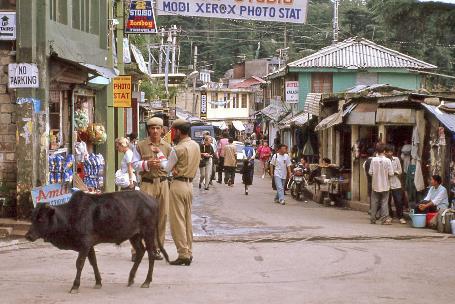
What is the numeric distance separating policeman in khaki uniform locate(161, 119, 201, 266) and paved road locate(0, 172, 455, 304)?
1.13ft

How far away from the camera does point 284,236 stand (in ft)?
52.5

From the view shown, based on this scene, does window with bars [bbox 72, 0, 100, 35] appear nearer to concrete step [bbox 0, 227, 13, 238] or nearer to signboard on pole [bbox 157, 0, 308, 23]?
signboard on pole [bbox 157, 0, 308, 23]

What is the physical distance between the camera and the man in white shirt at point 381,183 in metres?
18.7

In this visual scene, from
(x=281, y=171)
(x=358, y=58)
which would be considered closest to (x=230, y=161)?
(x=281, y=171)

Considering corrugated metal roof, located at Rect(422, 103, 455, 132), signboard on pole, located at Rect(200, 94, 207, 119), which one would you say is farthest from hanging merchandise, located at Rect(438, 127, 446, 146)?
signboard on pole, located at Rect(200, 94, 207, 119)

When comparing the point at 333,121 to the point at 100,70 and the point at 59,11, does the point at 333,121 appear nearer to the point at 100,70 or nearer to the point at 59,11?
the point at 100,70

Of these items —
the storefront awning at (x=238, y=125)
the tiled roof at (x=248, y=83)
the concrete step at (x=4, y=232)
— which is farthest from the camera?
the tiled roof at (x=248, y=83)

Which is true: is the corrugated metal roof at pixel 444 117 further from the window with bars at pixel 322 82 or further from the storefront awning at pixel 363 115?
the window with bars at pixel 322 82

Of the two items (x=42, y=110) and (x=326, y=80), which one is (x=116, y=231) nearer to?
(x=42, y=110)

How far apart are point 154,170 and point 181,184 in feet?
1.70

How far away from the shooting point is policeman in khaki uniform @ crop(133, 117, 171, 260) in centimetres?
1195

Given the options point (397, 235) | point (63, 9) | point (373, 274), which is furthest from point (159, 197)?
point (63, 9)

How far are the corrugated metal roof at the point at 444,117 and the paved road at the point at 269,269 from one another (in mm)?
2321

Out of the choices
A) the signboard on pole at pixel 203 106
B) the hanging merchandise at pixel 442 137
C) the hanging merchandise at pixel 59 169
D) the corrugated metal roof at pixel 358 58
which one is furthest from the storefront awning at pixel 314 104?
the signboard on pole at pixel 203 106
